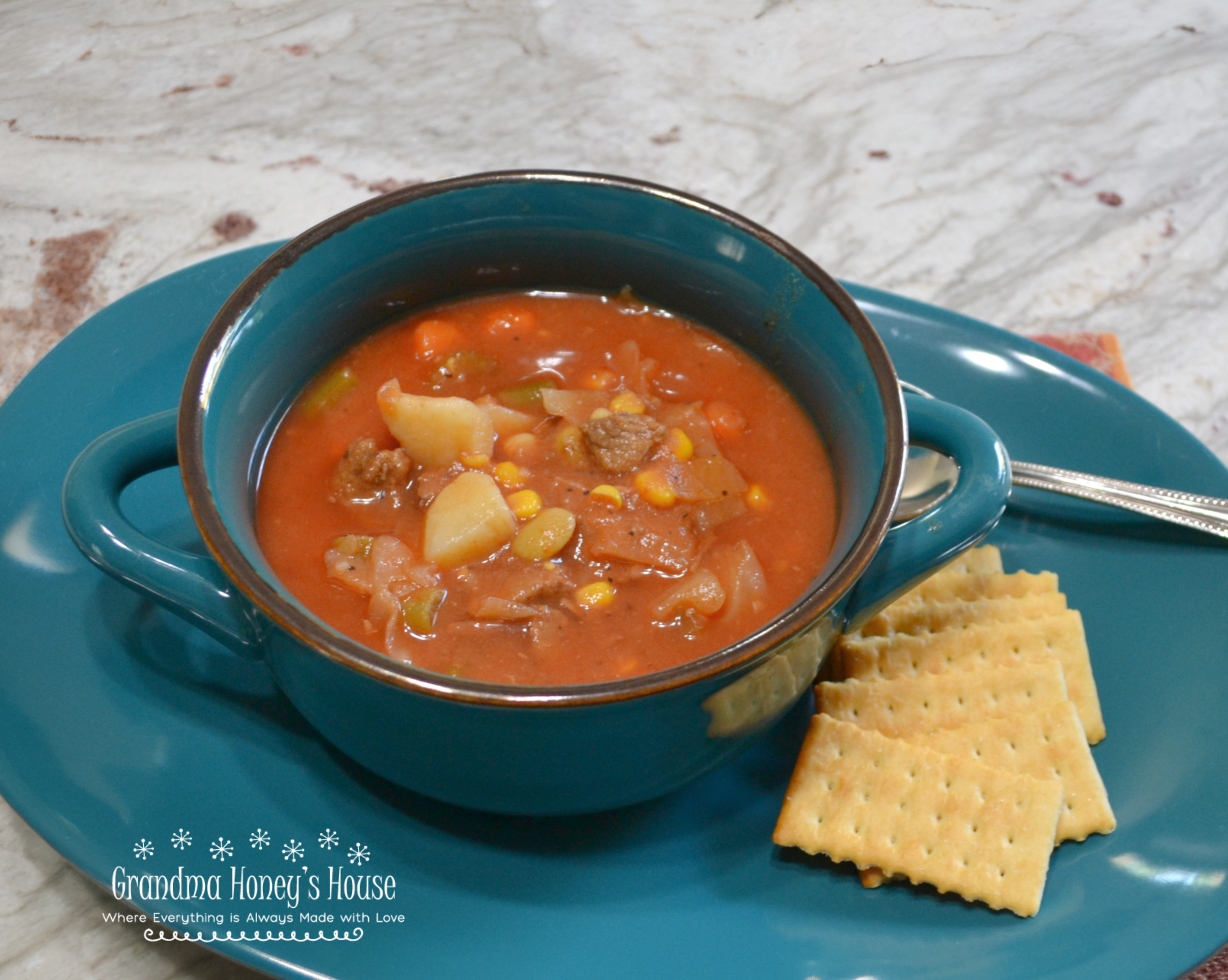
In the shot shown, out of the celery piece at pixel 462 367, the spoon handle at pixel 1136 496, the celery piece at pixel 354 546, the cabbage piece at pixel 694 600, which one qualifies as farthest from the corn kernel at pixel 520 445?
the spoon handle at pixel 1136 496

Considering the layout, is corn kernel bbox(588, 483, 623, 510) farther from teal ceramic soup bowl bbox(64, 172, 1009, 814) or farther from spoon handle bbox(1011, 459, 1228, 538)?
spoon handle bbox(1011, 459, 1228, 538)

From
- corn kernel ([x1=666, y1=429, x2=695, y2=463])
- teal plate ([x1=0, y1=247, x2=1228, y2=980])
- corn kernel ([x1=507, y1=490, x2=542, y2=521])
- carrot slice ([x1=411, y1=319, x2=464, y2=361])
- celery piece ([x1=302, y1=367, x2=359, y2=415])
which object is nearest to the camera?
teal plate ([x1=0, y1=247, x2=1228, y2=980])

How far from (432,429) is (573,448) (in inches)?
11.7

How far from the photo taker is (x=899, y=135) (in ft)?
14.7

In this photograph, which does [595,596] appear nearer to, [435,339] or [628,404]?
[628,404]

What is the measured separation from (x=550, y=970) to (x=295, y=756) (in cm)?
62

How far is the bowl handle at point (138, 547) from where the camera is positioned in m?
2.04

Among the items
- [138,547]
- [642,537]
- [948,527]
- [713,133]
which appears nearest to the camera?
[138,547]

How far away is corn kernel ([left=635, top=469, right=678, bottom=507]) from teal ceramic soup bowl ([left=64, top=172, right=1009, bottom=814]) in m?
0.35

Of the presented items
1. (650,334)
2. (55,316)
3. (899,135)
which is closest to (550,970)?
(650,334)

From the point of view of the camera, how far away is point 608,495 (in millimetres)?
2445

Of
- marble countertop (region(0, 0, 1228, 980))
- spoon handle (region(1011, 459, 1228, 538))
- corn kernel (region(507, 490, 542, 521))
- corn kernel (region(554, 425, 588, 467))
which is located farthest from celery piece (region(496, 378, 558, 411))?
marble countertop (region(0, 0, 1228, 980))

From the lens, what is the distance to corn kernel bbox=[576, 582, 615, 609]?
2268 millimetres

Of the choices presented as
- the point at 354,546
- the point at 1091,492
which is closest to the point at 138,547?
the point at 354,546
